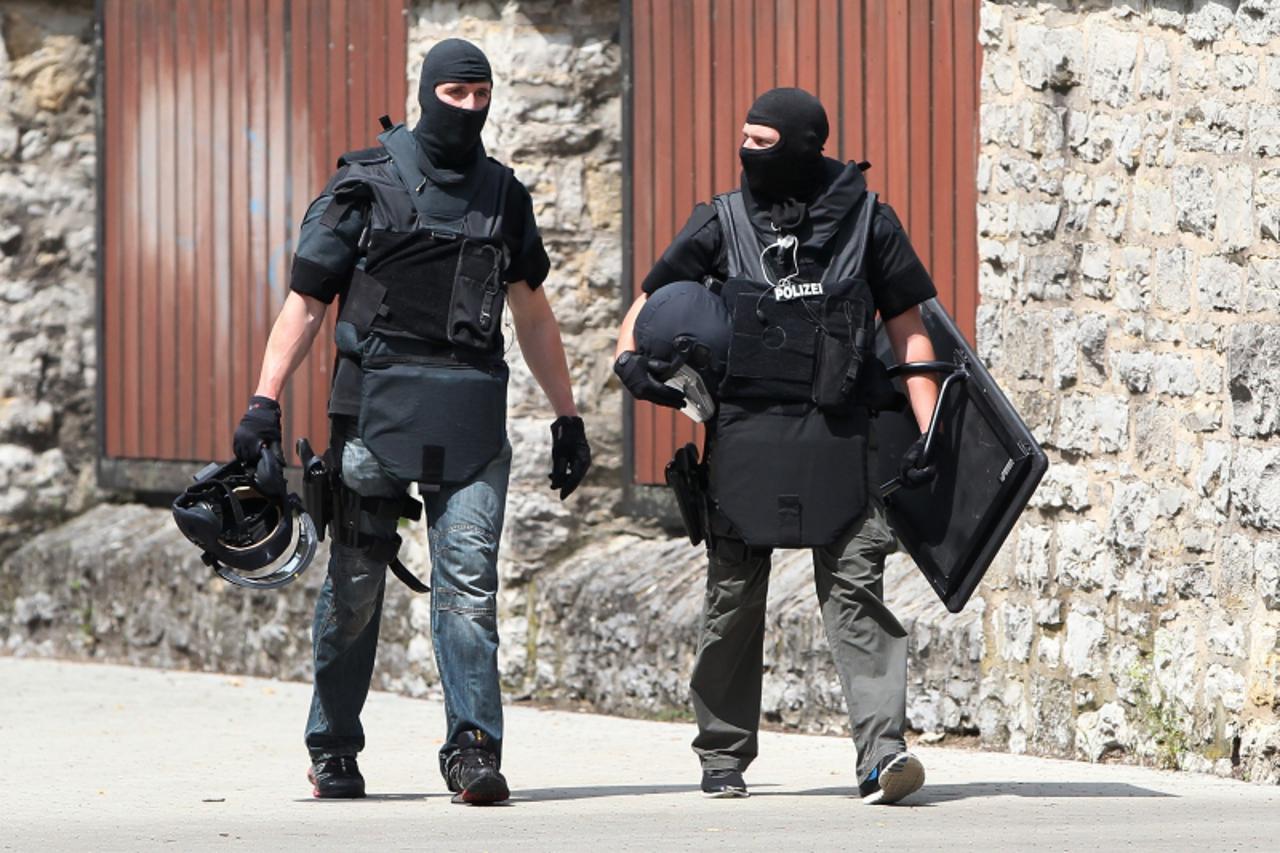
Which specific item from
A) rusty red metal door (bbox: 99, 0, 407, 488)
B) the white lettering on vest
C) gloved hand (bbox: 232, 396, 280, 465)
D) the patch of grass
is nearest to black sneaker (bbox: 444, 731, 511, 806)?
gloved hand (bbox: 232, 396, 280, 465)

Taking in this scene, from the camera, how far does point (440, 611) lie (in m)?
6.61

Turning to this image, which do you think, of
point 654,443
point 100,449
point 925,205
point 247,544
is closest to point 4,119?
point 100,449

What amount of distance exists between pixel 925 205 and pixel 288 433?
10.7 ft

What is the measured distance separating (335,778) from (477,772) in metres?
0.49

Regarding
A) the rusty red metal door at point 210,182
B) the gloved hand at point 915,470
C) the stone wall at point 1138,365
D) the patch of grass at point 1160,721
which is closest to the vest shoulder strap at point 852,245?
the gloved hand at point 915,470

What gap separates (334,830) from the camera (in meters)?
6.17

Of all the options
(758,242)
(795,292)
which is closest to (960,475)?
(795,292)

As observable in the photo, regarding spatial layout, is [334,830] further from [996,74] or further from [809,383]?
[996,74]

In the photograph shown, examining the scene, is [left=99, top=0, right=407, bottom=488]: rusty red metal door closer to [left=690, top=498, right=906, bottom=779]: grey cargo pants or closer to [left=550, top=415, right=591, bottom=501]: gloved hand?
[left=550, top=415, right=591, bottom=501]: gloved hand

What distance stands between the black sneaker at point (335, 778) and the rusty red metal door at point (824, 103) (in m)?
2.57

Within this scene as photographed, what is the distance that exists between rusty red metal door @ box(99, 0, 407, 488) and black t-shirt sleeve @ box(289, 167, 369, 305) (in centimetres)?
336

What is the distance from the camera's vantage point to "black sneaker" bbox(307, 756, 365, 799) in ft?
22.4

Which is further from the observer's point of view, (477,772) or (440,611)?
(440,611)

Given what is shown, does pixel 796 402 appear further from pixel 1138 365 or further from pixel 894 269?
pixel 1138 365
